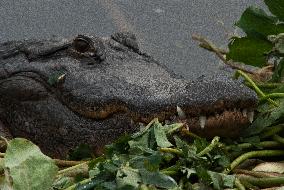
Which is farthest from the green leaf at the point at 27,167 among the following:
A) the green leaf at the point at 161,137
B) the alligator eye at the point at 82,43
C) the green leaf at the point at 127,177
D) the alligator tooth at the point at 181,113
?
the alligator eye at the point at 82,43

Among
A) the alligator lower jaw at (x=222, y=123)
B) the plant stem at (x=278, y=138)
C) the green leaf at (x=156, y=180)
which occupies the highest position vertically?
the alligator lower jaw at (x=222, y=123)

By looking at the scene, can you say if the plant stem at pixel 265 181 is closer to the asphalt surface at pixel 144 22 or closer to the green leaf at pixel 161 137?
the green leaf at pixel 161 137

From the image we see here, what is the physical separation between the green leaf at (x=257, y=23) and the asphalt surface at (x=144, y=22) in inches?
81.1

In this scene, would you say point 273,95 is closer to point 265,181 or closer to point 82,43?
point 265,181

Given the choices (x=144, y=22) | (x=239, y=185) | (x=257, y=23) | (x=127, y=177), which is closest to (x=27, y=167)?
(x=127, y=177)

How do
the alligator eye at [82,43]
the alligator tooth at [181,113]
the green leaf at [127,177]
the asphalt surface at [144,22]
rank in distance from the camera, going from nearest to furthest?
1. the green leaf at [127,177]
2. the alligator tooth at [181,113]
3. the alligator eye at [82,43]
4. the asphalt surface at [144,22]

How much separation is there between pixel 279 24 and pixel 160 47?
8.55ft

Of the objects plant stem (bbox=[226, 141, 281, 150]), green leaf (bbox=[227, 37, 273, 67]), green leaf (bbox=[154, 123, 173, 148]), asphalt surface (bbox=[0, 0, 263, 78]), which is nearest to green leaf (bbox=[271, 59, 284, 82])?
green leaf (bbox=[227, 37, 273, 67])

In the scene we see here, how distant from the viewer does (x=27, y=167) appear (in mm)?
1265

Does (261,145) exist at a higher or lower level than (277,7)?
lower

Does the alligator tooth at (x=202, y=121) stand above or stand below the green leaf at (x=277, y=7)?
below

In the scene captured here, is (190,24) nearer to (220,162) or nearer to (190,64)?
(190,64)

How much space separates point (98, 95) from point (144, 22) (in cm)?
253

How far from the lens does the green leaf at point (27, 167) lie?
125 cm
